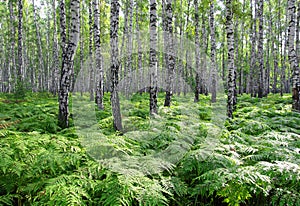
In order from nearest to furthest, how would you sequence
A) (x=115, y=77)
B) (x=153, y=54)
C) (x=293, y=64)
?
(x=115, y=77), (x=153, y=54), (x=293, y=64)

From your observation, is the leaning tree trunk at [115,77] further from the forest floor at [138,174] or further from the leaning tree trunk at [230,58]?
the leaning tree trunk at [230,58]

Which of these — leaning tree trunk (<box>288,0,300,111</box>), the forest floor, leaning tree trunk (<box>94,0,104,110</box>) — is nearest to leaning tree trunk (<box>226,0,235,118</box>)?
leaning tree trunk (<box>288,0,300,111</box>)

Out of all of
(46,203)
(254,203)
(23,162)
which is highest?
(23,162)

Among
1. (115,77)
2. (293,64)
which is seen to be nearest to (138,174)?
(115,77)

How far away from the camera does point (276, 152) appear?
167 inches

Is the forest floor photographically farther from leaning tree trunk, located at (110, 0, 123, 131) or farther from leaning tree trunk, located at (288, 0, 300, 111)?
leaning tree trunk, located at (288, 0, 300, 111)

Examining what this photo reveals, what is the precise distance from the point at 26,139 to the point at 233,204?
3.55 meters

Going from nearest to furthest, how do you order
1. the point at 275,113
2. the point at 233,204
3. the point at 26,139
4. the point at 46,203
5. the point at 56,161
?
1. the point at 46,203
2. the point at 233,204
3. the point at 56,161
4. the point at 26,139
5. the point at 275,113

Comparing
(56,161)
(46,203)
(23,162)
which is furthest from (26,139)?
(46,203)

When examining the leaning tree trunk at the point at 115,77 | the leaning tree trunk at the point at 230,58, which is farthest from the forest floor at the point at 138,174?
the leaning tree trunk at the point at 230,58

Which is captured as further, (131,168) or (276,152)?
(276,152)

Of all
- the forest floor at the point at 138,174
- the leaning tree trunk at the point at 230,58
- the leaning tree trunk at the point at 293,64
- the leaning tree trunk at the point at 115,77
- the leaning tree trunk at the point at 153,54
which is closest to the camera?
the forest floor at the point at 138,174

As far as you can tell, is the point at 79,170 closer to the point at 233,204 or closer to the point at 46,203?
the point at 46,203

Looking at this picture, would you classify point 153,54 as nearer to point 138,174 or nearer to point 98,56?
point 98,56
